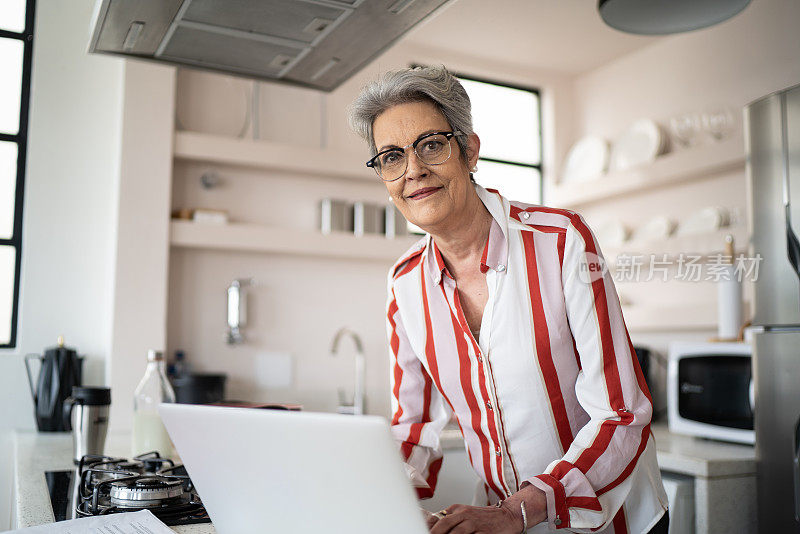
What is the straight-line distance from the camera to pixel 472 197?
130 cm

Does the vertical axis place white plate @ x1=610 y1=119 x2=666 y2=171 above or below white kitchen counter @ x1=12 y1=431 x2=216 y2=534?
above

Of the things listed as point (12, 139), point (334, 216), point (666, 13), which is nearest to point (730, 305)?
point (666, 13)

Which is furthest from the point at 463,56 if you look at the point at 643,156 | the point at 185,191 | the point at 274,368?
the point at 274,368

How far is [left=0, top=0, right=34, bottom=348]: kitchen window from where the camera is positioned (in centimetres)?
307

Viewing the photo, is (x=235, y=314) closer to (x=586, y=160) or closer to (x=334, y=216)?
(x=334, y=216)

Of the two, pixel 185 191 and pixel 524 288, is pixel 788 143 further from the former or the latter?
pixel 185 191

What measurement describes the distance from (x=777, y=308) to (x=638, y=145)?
5.46ft

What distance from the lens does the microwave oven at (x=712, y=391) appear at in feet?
8.10

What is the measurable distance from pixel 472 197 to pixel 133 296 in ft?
6.87

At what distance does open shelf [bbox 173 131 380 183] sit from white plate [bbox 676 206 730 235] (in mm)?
1469

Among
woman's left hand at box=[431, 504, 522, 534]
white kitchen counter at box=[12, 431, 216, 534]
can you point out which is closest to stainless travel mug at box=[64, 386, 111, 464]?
white kitchen counter at box=[12, 431, 216, 534]

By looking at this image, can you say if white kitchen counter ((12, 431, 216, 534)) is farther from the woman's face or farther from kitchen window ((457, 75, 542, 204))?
kitchen window ((457, 75, 542, 204))

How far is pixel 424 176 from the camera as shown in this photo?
4.03 ft

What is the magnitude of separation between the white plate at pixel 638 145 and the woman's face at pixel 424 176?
2.46 m
